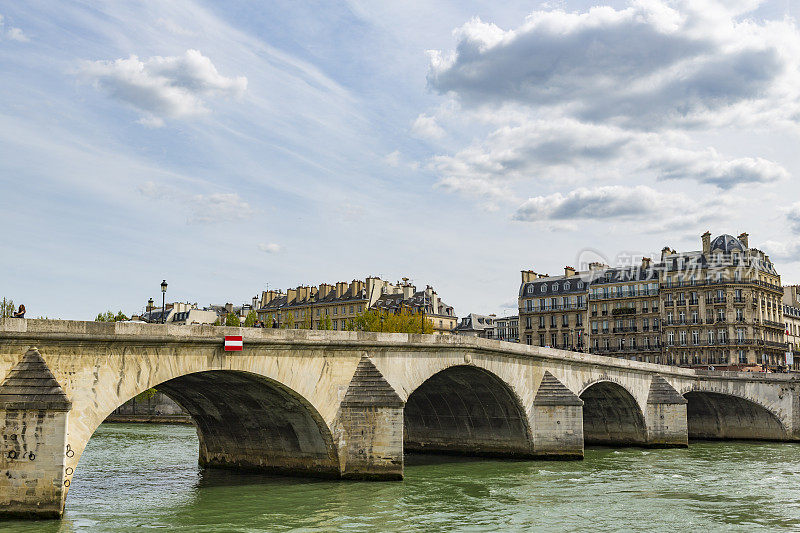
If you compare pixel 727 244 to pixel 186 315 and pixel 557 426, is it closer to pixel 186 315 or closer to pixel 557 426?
pixel 557 426

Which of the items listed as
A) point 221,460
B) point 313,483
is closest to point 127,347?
point 313,483

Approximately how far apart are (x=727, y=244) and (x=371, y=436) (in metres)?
62.9

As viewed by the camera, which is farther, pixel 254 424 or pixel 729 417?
pixel 729 417

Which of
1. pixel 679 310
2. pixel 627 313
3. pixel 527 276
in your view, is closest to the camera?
pixel 679 310

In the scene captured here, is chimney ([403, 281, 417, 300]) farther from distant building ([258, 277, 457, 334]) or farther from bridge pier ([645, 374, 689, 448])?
bridge pier ([645, 374, 689, 448])

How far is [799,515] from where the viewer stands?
24078mm

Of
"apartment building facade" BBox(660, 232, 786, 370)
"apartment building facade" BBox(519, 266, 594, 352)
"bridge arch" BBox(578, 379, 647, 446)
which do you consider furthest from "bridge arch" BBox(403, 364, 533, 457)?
"apartment building facade" BBox(519, 266, 594, 352)

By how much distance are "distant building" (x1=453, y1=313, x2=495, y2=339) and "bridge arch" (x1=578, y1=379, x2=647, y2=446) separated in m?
59.2

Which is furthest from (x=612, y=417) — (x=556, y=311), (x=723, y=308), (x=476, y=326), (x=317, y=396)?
(x=476, y=326)

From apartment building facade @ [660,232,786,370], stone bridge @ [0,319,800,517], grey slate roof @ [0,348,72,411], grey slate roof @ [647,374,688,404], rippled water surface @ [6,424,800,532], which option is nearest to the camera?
grey slate roof @ [0,348,72,411]

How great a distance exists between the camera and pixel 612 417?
49125mm

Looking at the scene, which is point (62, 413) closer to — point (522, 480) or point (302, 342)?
point (302, 342)

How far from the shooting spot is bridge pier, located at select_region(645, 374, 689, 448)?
47562mm

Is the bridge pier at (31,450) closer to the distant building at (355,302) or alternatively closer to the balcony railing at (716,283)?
the balcony railing at (716,283)
